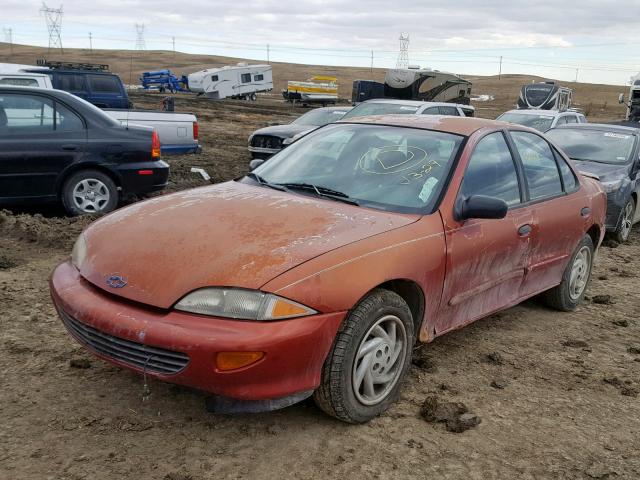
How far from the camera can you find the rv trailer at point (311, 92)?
42.6m

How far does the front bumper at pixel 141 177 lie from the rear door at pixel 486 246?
471cm

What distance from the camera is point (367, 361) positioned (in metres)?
3.29

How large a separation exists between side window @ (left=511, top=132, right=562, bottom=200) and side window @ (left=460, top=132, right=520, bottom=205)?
7.8 inches

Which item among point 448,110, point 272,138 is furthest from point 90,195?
Result: point 448,110

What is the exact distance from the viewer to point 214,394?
2.97 metres

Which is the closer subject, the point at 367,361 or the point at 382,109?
the point at 367,361

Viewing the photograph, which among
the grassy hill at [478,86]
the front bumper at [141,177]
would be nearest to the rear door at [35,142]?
the front bumper at [141,177]

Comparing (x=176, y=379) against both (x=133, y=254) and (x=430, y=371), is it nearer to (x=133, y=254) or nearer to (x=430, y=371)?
(x=133, y=254)

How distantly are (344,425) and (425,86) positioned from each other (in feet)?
88.7

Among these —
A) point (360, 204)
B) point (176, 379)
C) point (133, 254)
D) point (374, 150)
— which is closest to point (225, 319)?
point (176, 379)

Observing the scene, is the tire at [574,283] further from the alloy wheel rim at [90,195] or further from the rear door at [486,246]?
the alloy wheel rim at [90,195]

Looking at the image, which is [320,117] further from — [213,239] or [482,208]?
[213,239]

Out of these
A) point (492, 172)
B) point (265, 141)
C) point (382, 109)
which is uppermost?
point (382, 109)

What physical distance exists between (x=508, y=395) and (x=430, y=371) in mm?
502
